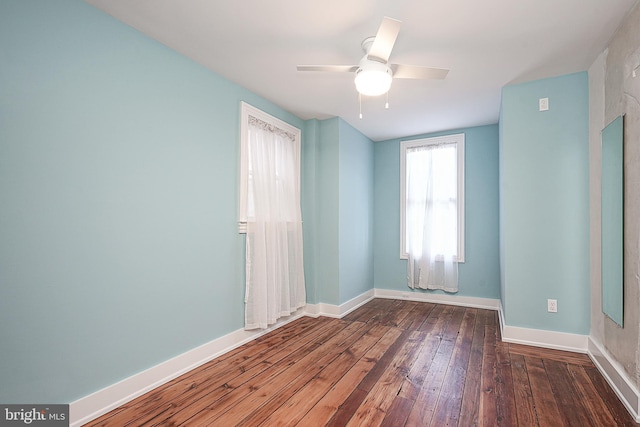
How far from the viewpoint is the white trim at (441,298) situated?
4.41m

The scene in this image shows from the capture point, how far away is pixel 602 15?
81.0 inches

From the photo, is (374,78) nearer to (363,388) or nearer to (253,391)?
(363,388)

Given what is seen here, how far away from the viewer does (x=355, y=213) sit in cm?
453

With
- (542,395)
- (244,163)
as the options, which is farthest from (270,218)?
(542,395)

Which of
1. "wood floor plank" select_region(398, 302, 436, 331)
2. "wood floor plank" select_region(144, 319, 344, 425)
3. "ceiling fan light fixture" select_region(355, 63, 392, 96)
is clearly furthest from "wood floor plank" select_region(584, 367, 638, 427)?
"ceiling fan light fixture" select_region(355, 63, 392, 96)

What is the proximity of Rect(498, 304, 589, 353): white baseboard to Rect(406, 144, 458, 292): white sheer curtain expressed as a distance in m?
1.48

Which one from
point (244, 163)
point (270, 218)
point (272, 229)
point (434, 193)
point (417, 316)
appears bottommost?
point (417, 316)

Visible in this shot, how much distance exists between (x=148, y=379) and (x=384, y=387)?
168cm

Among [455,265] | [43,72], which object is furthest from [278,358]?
[455,265]

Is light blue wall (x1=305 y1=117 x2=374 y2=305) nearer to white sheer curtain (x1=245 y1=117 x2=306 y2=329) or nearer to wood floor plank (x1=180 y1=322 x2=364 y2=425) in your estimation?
white sheer curtain (x1=245 y1=117 x2=306 y2=329)

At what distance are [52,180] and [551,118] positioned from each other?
3916 millimetres

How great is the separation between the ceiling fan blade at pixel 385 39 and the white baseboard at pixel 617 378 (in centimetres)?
256

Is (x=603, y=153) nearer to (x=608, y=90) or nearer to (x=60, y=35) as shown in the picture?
(x=608, y=90)

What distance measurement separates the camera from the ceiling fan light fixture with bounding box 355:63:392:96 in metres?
2.10
